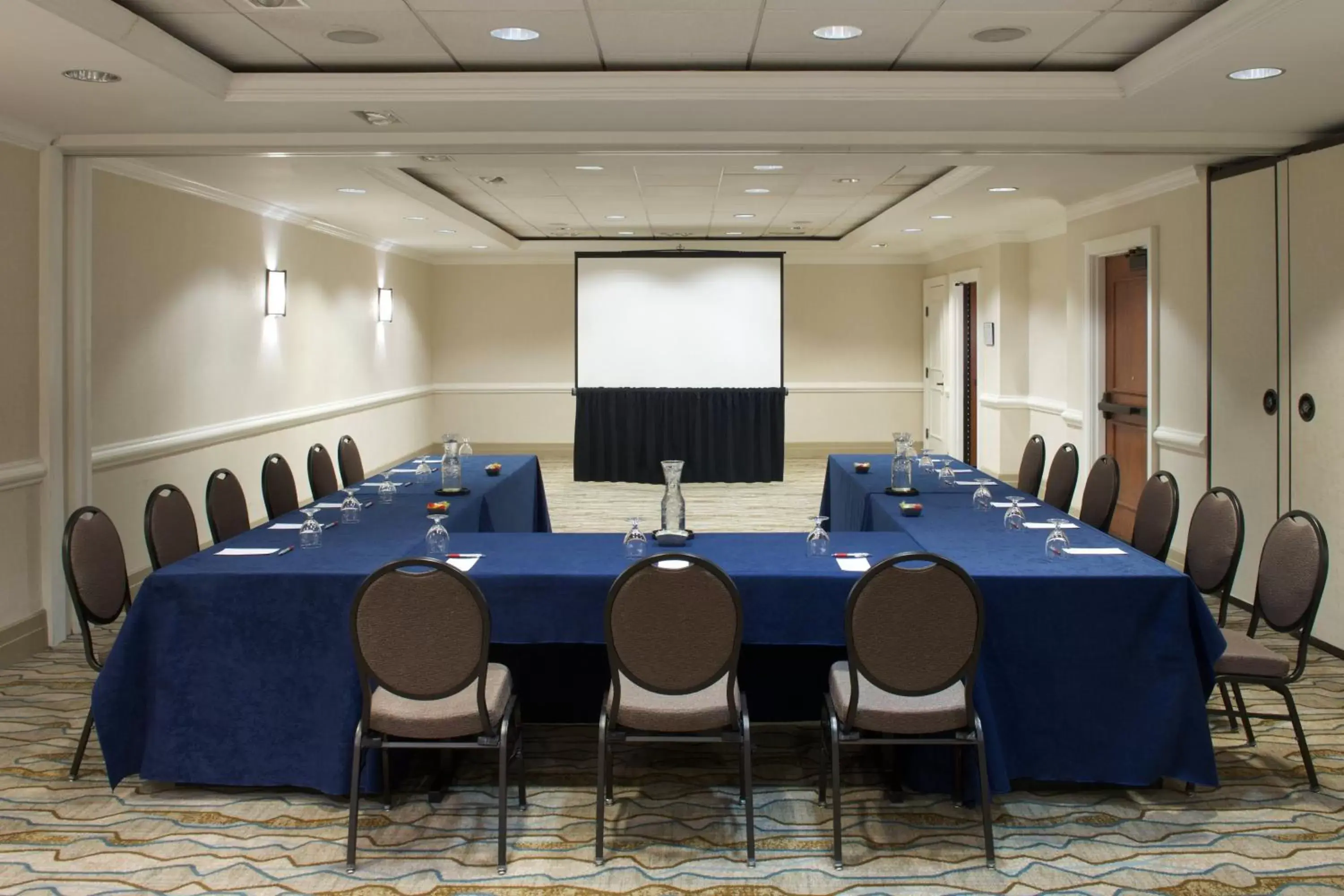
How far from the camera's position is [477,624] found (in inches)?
120

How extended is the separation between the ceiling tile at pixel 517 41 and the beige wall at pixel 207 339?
282 centimetres

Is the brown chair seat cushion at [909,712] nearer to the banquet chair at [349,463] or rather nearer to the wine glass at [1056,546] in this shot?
the wine glass at [1056,546]

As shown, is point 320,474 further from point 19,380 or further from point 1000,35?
point 1000,35

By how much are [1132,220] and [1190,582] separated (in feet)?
16.1

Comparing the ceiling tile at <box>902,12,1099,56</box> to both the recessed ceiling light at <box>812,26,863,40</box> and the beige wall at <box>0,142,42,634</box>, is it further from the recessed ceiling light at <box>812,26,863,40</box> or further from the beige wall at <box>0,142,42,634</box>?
the beige wall at <box>0,142,42,634</box>

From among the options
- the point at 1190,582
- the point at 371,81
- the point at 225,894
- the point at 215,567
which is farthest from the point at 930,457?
the point at 225,894

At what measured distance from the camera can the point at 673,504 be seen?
4.24 m

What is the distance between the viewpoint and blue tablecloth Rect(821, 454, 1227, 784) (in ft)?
11.2

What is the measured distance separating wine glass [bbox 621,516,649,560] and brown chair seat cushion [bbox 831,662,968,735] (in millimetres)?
1041

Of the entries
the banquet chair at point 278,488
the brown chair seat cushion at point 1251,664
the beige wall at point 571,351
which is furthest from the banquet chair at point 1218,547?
the beige wall at point 571,351

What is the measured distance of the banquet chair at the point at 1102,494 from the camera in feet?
17.7

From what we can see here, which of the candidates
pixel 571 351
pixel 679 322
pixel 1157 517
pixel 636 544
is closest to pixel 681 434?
pixel 679 322

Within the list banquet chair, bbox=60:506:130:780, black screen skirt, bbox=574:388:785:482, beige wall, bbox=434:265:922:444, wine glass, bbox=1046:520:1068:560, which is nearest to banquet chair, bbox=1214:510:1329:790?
wine glass, bbox=1046:520:1068:560

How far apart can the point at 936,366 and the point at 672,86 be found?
9190 millimetres
